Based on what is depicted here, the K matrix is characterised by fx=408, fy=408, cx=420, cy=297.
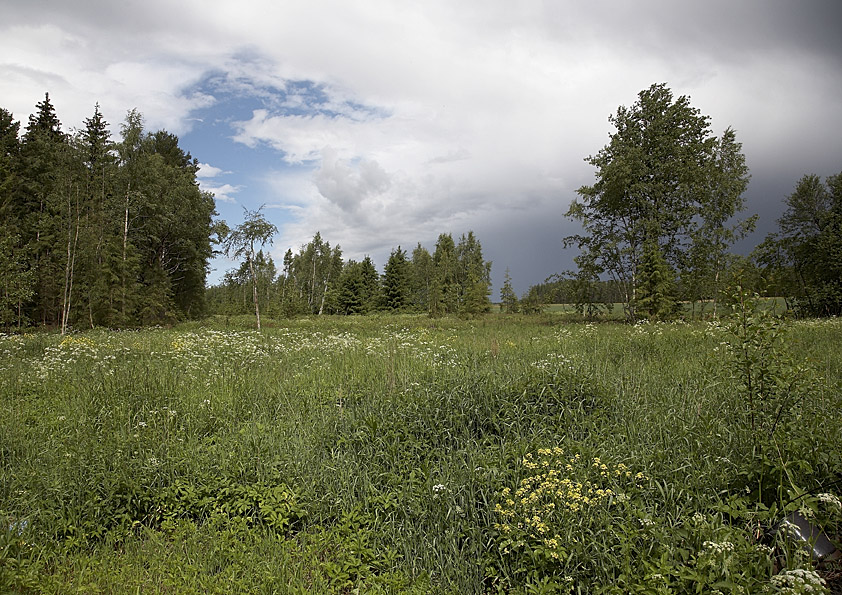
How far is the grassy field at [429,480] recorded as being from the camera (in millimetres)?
3186

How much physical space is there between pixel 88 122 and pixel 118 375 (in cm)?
2497

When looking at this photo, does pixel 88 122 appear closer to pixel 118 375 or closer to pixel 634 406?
pixel 118 375

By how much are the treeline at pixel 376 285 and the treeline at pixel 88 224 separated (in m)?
8.49

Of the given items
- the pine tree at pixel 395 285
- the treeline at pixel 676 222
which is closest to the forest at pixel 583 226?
the treeline at pixel 676 222

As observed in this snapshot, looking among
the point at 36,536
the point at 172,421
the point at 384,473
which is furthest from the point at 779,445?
the point at 172,421

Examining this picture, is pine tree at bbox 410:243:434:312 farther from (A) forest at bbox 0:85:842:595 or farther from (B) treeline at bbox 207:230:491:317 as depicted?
(A) forest at bbox 0:85:842:595

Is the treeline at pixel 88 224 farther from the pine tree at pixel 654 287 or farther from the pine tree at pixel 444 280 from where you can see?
the pine tree at pixel 654 287

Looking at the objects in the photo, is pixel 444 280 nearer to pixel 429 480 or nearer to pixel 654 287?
pixel 654 287

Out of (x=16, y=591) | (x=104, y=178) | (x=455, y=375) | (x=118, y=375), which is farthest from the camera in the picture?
(x=104, y=178)

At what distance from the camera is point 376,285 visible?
188 ft

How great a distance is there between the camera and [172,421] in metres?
6.00

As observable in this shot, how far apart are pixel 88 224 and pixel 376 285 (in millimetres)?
36630

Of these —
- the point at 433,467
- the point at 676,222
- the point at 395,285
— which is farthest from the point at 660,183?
the point at 395,285

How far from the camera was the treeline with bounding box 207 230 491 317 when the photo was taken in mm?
45000
